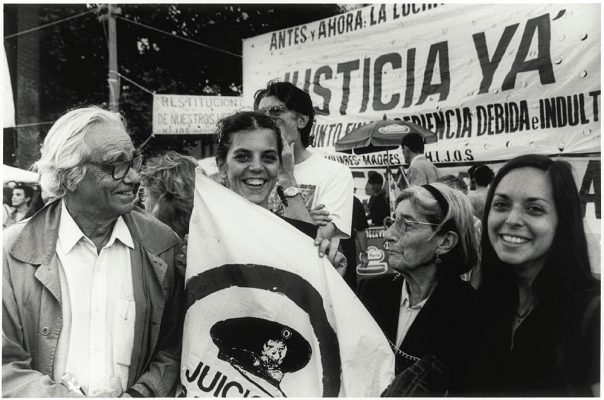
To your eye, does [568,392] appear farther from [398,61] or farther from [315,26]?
[315,26]

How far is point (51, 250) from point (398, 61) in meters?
5.24

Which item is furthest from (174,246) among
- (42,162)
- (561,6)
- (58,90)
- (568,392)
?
(58,90)

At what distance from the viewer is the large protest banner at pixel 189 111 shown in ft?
25.5

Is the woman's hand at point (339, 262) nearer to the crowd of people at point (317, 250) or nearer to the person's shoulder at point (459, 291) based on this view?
the crowd of people at point (317, 250)

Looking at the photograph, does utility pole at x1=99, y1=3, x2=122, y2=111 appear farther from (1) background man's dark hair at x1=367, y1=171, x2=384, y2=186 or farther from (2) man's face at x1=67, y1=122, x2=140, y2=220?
(2) man's face at x1=67, y1=122, x2=140, y2=220

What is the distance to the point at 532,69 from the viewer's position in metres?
5.30

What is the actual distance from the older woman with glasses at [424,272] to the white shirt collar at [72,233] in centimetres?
101

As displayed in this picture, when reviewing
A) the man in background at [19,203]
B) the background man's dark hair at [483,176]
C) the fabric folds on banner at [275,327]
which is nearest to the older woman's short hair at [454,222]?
the fabric folds on banner at [275,327]

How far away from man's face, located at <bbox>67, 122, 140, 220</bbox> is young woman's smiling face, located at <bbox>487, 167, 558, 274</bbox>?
132cm

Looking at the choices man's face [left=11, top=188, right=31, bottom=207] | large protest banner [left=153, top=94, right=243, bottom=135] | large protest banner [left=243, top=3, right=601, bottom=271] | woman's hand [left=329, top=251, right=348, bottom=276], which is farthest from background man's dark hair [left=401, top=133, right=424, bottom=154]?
man's face [left=11, top=188, right=31, bottom=207]

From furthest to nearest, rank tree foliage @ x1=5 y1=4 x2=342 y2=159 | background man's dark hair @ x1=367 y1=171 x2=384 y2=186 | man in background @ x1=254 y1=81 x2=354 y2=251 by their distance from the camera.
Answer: tree foliage @ x1=5 y1=4 x2=342 y2=159, background man's dark hair @ x1=367 y1=171 x2=384 y2=186, man in background @ x1=254 y1=81 x2=354 y2=251

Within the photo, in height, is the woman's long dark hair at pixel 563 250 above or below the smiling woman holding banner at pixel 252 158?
below

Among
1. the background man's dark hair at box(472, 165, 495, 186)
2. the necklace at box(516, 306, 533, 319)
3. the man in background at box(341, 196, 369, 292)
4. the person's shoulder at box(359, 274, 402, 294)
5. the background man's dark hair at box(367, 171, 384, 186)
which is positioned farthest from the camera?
the background man's dark hair at box(367, 171, 384, 186)

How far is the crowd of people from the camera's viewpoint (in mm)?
1695
